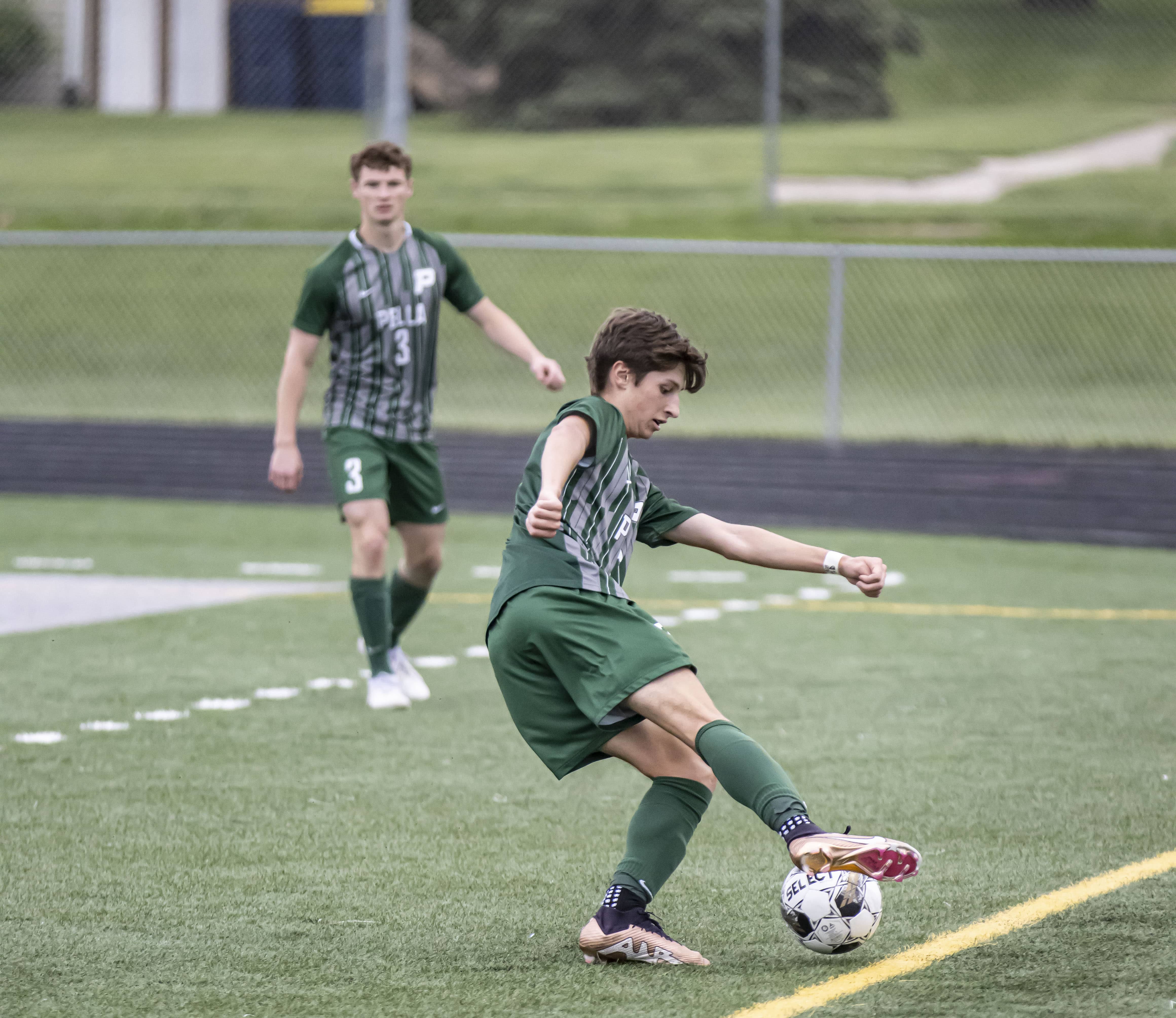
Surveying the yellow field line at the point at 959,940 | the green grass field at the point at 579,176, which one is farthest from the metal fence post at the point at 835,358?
the yellow field line at the point at 959,940

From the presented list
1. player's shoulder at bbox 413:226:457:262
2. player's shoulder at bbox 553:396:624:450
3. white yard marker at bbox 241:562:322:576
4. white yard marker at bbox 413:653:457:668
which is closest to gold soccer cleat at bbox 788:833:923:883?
player's shoulder at bbox 553:396:624:450

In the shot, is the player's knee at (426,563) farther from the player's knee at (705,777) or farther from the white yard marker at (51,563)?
the white yard marker at (51,563)

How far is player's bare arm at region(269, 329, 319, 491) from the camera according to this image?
638 cm

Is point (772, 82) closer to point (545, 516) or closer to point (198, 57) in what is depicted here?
point (198, 57)

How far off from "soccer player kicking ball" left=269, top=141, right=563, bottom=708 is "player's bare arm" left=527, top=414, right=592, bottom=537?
2708 millimetres

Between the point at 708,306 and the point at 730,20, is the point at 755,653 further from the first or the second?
the point at 730,20

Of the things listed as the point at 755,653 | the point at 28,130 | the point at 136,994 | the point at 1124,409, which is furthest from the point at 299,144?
the point at 136,994

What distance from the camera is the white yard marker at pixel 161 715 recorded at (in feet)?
20.0

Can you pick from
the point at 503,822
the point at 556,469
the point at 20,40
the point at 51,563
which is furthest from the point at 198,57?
the point at 556,469

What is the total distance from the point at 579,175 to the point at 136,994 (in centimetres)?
2042

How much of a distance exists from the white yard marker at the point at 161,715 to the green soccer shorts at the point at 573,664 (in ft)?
8.88

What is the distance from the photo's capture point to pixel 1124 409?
15.4 metres

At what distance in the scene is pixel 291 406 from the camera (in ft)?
21.2

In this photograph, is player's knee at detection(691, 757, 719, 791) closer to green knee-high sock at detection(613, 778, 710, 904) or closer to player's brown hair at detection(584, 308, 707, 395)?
green knee-high sock at detection(613, 778, 710, 904)
